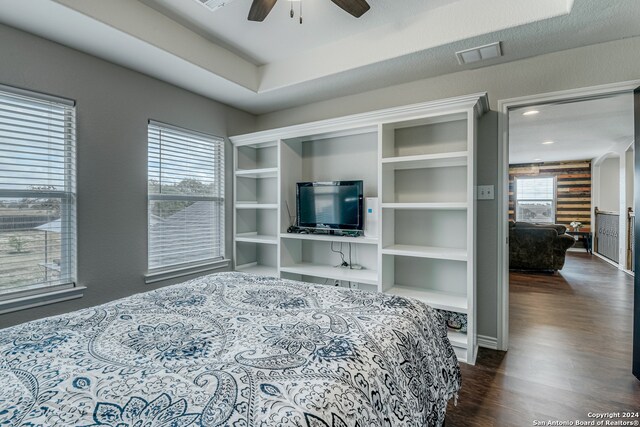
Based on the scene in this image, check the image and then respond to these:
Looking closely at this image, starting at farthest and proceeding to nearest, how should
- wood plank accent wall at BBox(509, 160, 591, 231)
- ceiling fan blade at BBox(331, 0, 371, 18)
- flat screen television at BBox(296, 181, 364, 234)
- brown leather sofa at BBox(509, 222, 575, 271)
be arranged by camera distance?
wood plank accent wall at BBox(509, 160, 591, 231)
brown leather sofa at BBox(509, 222, 575, 271)
flat screen television at BBox(296, 181, 364, 234)
ceiling fan blade at BBox(331, 0, 371, 18)

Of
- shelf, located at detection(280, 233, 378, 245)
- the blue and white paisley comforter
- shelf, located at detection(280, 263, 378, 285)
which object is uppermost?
shelf, located at detection(280, 233, 378, 245)

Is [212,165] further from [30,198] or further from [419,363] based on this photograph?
[419,363]

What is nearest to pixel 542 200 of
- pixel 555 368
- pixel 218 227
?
pixel 555 368

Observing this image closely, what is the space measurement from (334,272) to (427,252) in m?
0.98

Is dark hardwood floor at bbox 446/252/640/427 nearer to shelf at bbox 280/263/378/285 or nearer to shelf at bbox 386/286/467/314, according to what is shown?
shelf at bbox 386/286/467/314

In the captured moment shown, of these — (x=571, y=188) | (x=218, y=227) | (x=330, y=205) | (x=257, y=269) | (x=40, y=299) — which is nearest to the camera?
(x=40, y=299)

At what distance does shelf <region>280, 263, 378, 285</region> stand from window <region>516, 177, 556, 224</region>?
8.20 m

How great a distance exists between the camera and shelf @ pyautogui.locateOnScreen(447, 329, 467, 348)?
2.51m

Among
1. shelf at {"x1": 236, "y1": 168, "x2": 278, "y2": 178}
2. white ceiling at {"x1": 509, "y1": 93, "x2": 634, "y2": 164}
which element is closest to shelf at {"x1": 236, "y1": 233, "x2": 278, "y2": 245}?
shelf at {"x1": 236, "y1": 168, "x2": 278, "y2": 178}

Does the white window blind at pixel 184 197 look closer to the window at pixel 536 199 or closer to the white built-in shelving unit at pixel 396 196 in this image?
the white built-in shelving unit at pixel 396 196

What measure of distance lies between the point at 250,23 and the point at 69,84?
1418 millimetres

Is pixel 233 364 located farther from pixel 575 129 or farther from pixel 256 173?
pixel 575 129

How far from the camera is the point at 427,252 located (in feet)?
8.56

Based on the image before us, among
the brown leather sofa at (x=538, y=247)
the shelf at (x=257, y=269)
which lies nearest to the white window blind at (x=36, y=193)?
the shelf at (x=257, y=269)
